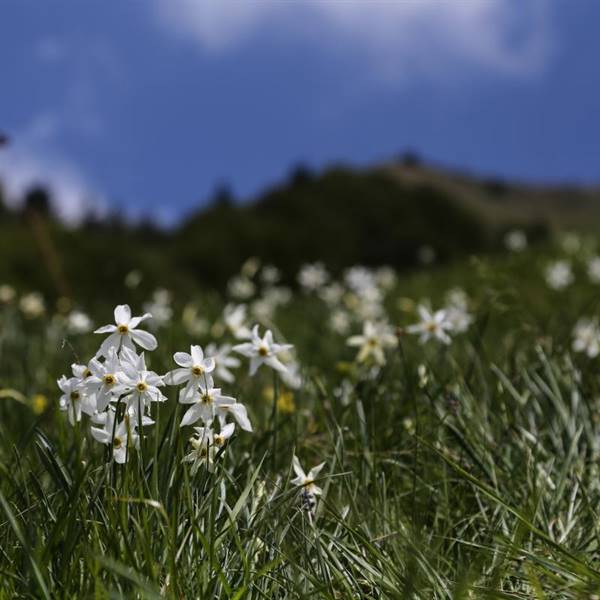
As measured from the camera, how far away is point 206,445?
1.77m

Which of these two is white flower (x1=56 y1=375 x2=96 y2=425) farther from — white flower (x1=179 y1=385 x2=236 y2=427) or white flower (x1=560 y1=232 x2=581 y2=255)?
white flower (x1=560 y1=232 x2=581 y2=255)

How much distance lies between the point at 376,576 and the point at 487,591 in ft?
0.91

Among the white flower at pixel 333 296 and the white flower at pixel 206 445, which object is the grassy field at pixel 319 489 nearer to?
the white flower at pixel 206 445

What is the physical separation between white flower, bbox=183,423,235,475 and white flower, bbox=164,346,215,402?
4.0 inches

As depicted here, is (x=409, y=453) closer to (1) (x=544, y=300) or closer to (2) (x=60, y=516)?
(2) (x=60, y=516)

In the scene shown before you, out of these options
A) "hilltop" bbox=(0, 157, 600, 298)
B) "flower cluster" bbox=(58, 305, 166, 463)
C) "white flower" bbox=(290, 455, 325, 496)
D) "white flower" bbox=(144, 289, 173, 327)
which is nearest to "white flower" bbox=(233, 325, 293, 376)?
"white flower" bbox=(290, 455, 325, 496)

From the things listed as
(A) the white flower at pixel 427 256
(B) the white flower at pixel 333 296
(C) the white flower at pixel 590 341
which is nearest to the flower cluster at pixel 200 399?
(C) the white flower at pixel 590 341

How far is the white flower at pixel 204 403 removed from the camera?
1745 millimetres

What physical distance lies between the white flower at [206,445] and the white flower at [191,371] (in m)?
0.10

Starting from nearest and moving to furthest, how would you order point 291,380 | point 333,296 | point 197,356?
point 197,356 < point 291,380 < point 333,296

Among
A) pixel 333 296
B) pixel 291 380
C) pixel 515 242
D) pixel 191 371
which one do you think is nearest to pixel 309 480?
pixel 191 371

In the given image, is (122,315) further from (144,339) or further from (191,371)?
(191,371)

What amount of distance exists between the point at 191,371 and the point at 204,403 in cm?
8

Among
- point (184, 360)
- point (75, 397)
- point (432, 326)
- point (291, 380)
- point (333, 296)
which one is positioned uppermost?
point (184, 360)
